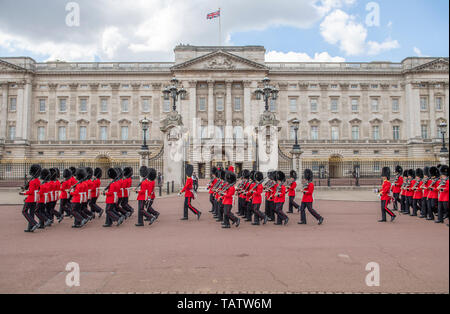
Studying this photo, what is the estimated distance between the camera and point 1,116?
4656 cm

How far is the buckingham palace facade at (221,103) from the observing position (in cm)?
4653

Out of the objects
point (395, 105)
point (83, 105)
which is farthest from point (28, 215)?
point (395, 105)

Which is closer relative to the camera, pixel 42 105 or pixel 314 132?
pixel 42 105

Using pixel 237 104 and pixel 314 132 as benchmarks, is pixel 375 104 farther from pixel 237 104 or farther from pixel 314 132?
pixel 237 104

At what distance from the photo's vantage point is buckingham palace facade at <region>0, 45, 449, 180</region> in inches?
1832

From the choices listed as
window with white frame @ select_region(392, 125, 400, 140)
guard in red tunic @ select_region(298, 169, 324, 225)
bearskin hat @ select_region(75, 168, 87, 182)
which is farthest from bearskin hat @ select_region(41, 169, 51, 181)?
window with white frame @ select_region(392, 125, 400, 140)

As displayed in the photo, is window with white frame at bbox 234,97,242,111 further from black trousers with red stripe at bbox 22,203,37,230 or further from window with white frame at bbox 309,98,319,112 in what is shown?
black trousers with red stripe at bbox 22,203,37,230

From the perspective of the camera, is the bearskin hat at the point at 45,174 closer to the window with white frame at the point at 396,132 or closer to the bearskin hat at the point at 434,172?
the bearskin hat at the point at 434,172

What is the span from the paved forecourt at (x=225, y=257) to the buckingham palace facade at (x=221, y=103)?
124 ft

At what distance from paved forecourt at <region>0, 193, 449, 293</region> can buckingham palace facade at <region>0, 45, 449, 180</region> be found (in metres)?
37.9

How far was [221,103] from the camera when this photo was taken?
47812 mm

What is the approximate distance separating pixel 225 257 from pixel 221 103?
1702 inches
